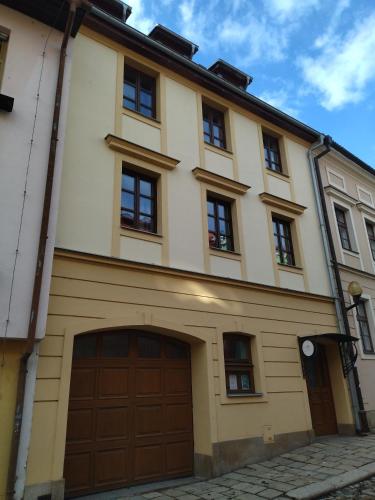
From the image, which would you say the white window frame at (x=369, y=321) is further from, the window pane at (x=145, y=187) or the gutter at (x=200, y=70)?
the window pane at (x=145, y=187)

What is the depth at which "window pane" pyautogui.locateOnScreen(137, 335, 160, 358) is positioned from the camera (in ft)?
25.0

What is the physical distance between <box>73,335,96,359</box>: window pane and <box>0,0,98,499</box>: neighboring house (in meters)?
0.86


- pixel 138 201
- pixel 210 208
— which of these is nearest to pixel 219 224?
pixel 210 208

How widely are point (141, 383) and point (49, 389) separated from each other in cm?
192

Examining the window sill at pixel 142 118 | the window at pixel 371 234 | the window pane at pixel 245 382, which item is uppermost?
the window sill at pixel 142 118

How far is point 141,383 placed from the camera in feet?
24.2

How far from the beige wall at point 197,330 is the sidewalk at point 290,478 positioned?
0.61 metres

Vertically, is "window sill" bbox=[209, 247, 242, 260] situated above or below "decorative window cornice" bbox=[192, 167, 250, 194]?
below

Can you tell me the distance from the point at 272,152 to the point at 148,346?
24.1ft

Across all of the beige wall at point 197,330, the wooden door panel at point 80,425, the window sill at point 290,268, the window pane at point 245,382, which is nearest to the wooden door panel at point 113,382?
the wooden door panel at point 80,425

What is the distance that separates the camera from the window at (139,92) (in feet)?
30.2

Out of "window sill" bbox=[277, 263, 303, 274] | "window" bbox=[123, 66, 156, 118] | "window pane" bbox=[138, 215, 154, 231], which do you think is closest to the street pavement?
"window sill" bbox=[277, 263, 303, 274]

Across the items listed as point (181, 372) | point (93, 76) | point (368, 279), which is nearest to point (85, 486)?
point (181, 372)

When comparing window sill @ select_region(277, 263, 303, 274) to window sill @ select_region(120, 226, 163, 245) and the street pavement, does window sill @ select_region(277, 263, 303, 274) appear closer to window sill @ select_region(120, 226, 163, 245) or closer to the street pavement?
window sill @ select_region(120, 226, 163, 245)
